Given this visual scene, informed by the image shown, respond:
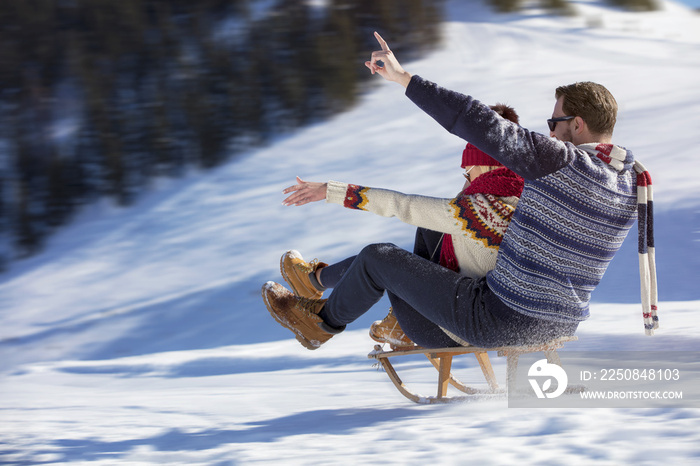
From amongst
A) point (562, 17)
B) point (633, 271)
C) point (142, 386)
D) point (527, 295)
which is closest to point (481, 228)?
point (527, 295)

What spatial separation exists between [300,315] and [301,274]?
22cm

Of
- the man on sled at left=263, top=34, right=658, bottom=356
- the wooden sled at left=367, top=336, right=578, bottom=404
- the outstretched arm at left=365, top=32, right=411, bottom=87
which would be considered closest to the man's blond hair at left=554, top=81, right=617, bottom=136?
→ the man on sled at left=263, top=34, right=658, bottom=356

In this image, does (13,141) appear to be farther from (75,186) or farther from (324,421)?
(324,421)

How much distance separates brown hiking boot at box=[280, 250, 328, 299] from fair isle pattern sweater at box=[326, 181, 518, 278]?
54cm

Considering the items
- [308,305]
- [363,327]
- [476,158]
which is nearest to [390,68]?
[476,158]

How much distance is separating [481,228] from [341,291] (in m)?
0.45

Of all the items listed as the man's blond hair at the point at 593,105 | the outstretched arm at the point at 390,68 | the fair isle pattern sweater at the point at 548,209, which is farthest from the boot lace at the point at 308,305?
the man's blond hair at the point at 593,105

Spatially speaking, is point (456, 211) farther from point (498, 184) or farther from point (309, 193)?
point (309, 193)

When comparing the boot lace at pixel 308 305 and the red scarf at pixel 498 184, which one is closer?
Answer: the red scarf at pixel 498 184

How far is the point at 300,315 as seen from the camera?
2004 mm

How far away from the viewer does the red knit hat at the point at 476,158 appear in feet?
5.58

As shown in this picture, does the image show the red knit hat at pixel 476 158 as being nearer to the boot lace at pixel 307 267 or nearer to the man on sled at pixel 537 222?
the man on sled at pixel 537 222

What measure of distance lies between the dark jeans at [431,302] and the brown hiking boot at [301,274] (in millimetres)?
266

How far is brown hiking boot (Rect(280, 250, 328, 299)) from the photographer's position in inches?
86.2
